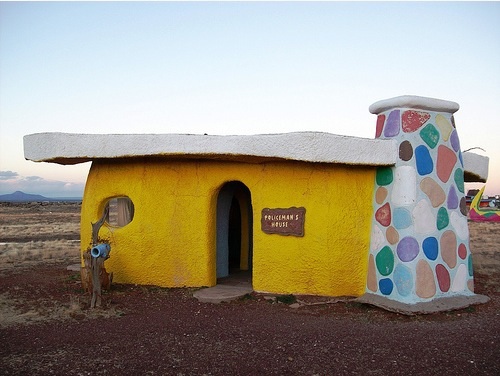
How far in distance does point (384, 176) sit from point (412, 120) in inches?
39.7

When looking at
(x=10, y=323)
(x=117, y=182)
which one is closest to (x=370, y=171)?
(x=117, y=182)

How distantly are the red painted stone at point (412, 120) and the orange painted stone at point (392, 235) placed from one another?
63.5 inches

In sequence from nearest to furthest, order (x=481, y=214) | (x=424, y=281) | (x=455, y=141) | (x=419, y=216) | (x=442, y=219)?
(x=424, y=281) → (x=419, y=216) → (x=442, y=219) → (x=455, y=141) → (x=481, y=214)

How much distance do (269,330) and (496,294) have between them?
458 centimetres

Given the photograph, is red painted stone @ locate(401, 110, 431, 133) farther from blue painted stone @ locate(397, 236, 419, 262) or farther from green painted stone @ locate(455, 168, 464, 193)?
blue painted stone @ locate(397, 236, 419, 262)

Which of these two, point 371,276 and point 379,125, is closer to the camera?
point 371,276

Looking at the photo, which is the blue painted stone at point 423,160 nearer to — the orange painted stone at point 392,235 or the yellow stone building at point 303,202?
the yellow stone building at point 303,202

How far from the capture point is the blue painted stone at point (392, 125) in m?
7.47

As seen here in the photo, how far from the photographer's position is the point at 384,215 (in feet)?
24.4

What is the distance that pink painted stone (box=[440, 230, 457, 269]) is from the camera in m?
7.35

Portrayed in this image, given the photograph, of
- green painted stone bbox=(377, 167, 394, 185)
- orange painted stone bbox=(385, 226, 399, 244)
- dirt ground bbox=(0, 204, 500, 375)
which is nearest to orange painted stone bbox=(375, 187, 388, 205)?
green painted stone bbox=(377, 167, 394, 185)

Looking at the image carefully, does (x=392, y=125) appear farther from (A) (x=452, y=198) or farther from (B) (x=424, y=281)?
(B) (x=424, y=281)

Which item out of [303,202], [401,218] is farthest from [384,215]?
[303,202]

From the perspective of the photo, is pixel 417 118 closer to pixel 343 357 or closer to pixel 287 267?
pixel 287 267
